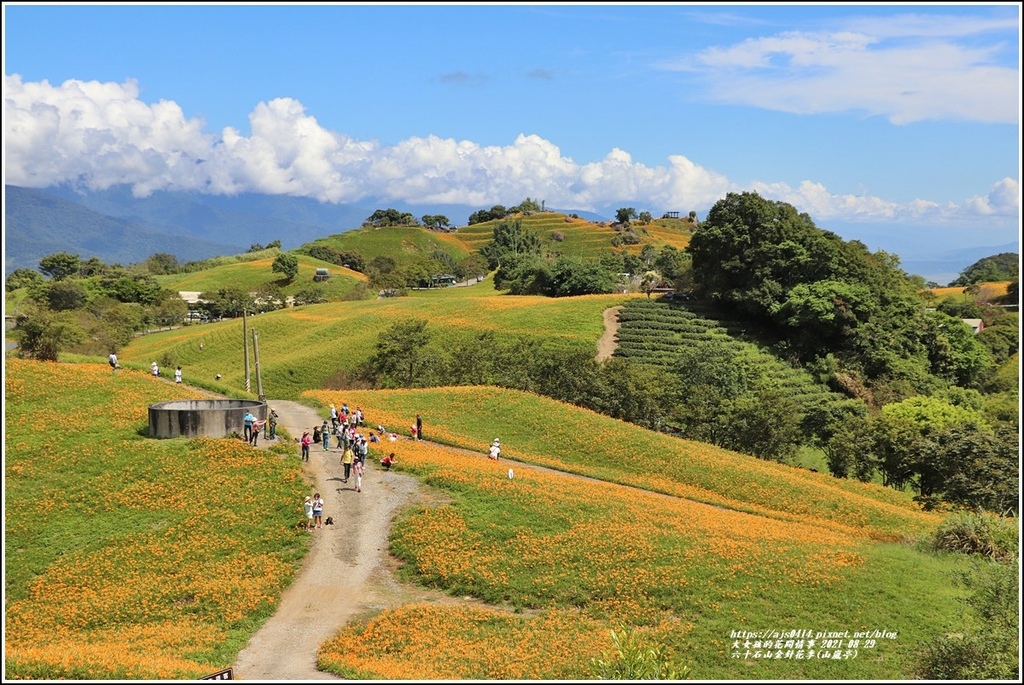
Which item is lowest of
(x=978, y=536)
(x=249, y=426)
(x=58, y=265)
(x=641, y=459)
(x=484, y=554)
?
(x=978, y=536)

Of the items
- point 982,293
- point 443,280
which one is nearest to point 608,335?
point 443,280

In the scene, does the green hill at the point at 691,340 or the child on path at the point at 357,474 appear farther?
the green hill at the point at 691,340

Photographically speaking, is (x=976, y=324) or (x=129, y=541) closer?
(x=129, y=541)

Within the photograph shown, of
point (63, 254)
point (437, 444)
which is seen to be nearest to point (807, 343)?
point (437, 444)

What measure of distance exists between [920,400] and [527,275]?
59667 mm

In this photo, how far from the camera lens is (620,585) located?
952 inches

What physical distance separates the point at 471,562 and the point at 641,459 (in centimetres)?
1803

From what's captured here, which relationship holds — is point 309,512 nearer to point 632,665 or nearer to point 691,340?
point 632,665

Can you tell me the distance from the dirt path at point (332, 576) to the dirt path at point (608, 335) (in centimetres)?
4333

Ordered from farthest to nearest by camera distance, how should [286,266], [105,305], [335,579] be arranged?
[286,266] → [105,305] → [335,579]

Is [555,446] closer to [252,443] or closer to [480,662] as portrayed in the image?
[252,443]

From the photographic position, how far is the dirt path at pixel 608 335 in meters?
76.9

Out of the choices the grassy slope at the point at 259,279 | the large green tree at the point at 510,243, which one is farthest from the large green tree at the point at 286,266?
the large green tree at the point at 510,243

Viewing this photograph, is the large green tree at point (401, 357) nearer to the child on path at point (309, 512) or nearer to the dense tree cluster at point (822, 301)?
the child on path at point (309, 512)
